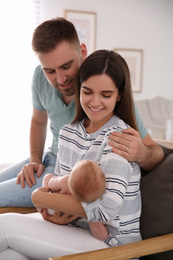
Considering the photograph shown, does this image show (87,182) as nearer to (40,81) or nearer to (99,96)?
(99,96)

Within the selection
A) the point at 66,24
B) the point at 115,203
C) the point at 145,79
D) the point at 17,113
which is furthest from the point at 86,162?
the point at 145,79

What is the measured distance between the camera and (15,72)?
474 cm

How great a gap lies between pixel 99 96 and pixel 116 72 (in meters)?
0.12

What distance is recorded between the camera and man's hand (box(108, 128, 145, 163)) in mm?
1232

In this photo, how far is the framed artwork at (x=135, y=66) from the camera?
5.30m

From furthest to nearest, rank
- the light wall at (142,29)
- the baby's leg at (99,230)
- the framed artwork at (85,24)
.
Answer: the light wall at (142,29) → the framed artwork at (85,24) → the baby's leg at (99,230)

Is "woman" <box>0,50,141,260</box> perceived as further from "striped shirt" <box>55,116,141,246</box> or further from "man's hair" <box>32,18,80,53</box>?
"man's hair" <box>32,18,80,53</box>

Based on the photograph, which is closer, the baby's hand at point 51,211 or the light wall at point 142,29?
the baby's hand at point 51,211

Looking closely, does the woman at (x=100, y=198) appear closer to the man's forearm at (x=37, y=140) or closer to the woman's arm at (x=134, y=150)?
the woman's arm at (x=134, y=150)

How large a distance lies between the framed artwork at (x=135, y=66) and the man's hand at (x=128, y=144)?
414 cm

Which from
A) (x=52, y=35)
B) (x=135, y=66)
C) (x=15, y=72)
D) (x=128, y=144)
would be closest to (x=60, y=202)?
(x=128, y=144)

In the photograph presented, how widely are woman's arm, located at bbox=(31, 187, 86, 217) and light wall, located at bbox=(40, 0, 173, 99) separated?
13.4 feet

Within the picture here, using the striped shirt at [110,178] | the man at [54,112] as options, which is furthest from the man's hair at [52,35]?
the striped shirt at [110,178]

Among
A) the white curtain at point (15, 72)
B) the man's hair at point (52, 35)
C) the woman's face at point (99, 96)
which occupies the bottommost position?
the white curtain at point (15, 72)
